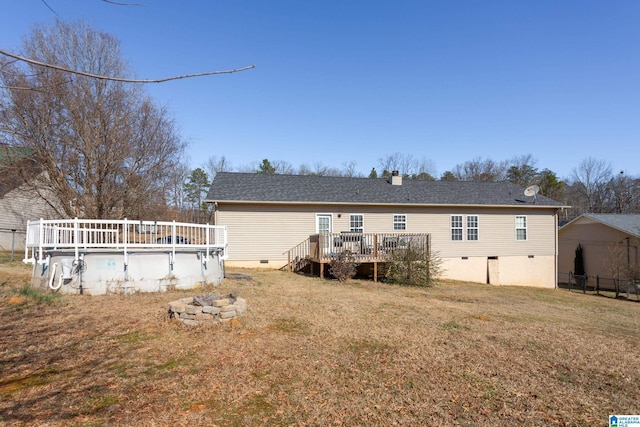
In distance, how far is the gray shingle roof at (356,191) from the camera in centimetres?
1641

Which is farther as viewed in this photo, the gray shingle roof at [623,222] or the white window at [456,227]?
the gray shingle roof at [623,222]

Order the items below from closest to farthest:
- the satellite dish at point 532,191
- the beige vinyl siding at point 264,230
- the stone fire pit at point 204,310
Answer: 1. the stone fire pit at point 204,310
2. the beige vinyl siding at point 264,230
3. the satellite dish at point 532,191

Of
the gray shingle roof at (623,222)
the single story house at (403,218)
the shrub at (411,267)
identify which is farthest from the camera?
the gray shingle roof at (623,222)

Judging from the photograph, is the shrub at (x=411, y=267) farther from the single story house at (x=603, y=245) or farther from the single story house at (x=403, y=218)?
the single story house at (x=603, y=245)

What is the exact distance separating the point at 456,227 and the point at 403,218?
2978 millimetres

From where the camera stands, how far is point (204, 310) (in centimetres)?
616

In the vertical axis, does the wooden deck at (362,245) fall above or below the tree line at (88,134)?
below

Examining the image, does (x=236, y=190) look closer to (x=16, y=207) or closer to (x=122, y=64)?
(x=122, y=64)

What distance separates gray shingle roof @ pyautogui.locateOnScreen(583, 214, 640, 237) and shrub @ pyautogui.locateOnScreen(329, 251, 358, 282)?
18980 millimetres

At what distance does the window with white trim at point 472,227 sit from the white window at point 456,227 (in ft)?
1.64

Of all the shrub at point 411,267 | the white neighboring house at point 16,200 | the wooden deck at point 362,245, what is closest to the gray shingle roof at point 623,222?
the wooden deck at point 362,245

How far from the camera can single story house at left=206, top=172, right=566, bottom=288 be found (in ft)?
52.2

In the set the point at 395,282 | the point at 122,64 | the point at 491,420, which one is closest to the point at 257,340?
the point at 491,420

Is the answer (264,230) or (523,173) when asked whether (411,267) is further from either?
(523,173)
